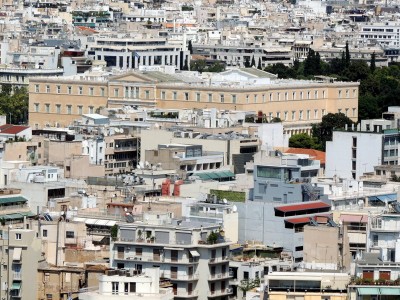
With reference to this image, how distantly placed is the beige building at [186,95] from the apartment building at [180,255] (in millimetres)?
44864

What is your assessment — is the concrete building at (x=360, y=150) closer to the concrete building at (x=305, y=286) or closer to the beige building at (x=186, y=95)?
the beige building at (x=186, y=95)

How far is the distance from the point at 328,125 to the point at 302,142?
5483 millimetres

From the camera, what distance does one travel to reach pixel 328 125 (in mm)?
89500

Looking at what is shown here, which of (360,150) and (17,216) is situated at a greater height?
(17,216)

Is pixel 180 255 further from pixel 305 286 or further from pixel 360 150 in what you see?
pixel 360 150

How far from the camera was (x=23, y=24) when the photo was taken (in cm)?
16200

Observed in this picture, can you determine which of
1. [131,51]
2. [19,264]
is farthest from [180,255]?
[131,51]

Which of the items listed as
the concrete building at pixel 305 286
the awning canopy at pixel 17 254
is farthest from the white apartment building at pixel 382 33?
the concrete building at pixel 305 286

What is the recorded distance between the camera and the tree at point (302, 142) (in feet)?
273

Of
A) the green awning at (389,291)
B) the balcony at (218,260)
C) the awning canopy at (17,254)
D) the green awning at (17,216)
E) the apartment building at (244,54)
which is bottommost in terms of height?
the apartment building at (244,54)

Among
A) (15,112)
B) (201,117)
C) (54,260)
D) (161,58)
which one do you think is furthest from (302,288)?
(161,58)

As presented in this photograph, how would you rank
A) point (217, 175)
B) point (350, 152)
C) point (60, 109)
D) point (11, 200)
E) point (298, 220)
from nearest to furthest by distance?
point (298, 220) < point (11, 200) < point (217, 175) < point (350, 152) < point (60, 109)

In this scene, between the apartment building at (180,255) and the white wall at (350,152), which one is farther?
the white wall at (350,152)

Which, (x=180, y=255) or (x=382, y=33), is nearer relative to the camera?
(x=180, y=255)
